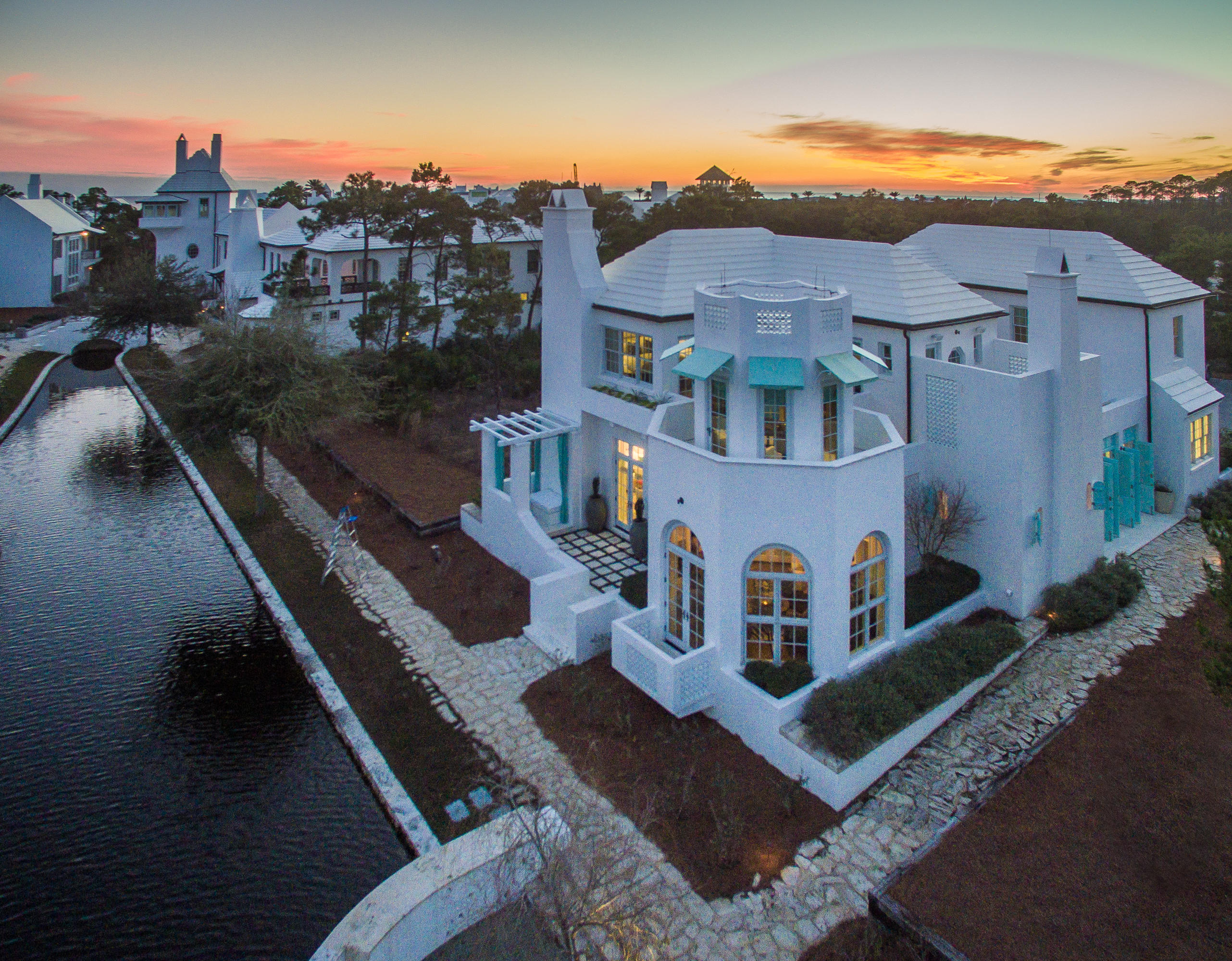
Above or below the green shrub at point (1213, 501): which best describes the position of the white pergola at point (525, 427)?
above

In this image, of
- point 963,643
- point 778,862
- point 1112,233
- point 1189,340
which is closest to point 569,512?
point 963,643

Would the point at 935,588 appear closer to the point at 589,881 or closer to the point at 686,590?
the point at 686,590

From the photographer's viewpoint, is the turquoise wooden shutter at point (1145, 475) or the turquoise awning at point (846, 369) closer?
the turquoise awning at point (846, 369)

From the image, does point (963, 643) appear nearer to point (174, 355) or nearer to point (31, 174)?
point (174, 355)

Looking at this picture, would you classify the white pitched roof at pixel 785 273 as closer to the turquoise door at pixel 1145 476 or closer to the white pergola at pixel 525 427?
the white pergola at pixel 525 427

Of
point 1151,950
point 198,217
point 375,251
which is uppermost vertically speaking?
point 198,217

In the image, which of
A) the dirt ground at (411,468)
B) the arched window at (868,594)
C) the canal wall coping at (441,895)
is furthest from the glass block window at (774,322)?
the dirt ground at (411,468)

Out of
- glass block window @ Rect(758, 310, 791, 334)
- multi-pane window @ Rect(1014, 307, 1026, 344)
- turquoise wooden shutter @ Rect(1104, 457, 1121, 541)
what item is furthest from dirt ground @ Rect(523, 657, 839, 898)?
multi-pane window @ Rect(1014, 307, 1026, 344)
